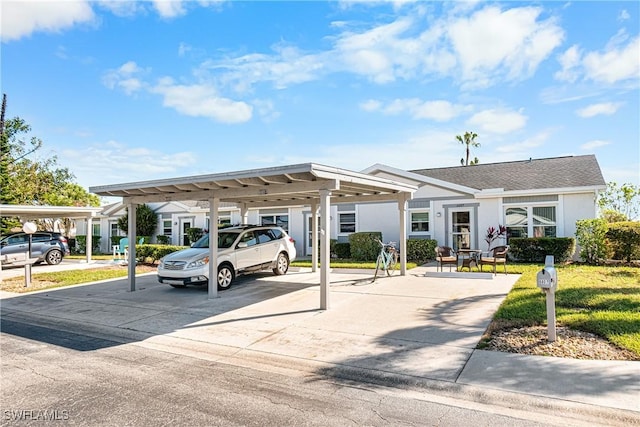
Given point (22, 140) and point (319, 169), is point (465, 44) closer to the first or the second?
point (319, 169)

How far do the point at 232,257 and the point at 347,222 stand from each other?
9.49 m

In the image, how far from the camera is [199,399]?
3.94 meters

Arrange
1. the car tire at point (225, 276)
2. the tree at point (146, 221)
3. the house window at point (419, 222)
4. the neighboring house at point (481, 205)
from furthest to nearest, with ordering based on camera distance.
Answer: the tree at point (146, 221) → the house window at point (419, 222) → the neighboring house at point (481, 205) → the car tire at point (225, 276)

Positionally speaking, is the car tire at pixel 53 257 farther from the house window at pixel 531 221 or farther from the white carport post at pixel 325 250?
the house window at pixel 531 221

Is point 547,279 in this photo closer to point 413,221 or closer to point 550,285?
point 550,285

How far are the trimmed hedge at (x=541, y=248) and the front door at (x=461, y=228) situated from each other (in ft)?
6.15

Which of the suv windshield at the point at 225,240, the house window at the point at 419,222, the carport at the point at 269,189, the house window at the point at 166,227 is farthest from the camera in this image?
the house window at the point at 166,227

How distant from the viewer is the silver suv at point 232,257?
10023 mm

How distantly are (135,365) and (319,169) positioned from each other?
4229 millimetres

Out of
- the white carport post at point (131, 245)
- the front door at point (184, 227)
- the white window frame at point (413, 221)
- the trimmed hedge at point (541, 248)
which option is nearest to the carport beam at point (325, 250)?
the white carport post at point (131, 245)

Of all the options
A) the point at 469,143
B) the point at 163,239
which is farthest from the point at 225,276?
the point at 469,143

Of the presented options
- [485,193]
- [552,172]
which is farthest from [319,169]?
[552,172]

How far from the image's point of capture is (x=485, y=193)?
15969 mm

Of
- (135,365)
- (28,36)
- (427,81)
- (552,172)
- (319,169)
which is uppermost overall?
(28,36)
